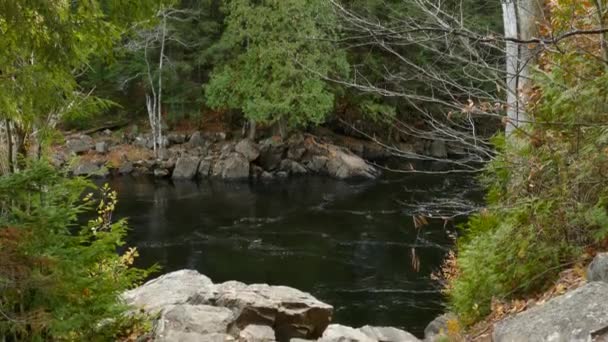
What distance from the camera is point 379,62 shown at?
25000 millimetres

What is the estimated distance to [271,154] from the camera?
78.7 feet

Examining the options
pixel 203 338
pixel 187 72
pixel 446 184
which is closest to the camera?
pixel 203 338

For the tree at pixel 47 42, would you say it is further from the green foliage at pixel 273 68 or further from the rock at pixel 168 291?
the green foliage at pixel 273 68

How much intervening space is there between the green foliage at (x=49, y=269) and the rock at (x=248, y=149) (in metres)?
17.4

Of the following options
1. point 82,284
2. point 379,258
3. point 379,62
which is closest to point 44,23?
point 82,284

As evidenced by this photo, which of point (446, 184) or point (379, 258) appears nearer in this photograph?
point (379, 258)

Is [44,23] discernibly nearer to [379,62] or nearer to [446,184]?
[446,184]

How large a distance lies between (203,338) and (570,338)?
11.7ft

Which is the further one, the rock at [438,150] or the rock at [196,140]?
the rock at [438,150]

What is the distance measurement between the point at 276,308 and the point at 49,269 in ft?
10.1

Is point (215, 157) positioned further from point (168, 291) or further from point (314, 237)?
point (168, 291)

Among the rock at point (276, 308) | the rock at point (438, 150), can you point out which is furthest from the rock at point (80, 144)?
the rock at point (276, 308)

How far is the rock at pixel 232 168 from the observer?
885 inches

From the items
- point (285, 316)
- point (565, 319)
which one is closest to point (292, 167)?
point (285, 316)
